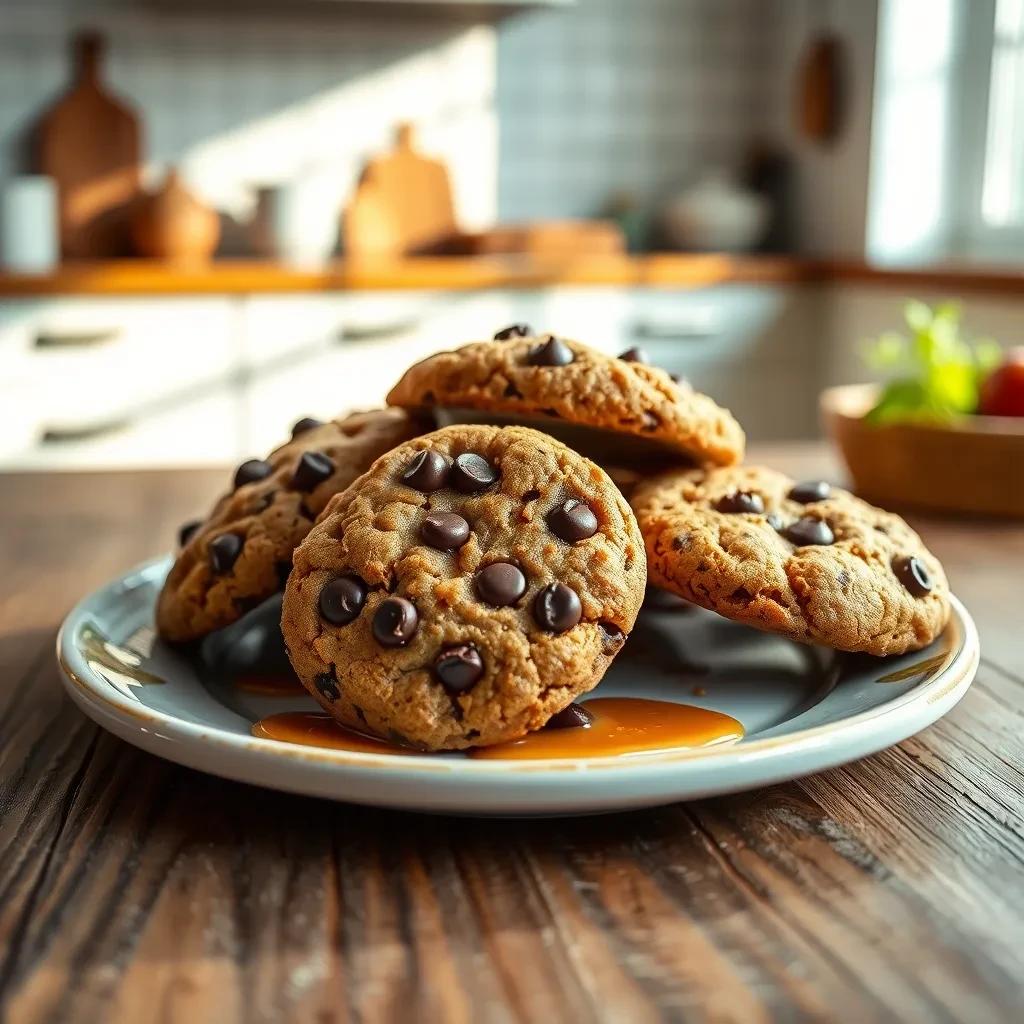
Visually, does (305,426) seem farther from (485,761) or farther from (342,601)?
(485,761)

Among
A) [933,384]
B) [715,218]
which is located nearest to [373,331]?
[715,218]

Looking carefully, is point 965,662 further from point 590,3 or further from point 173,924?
point 590,3

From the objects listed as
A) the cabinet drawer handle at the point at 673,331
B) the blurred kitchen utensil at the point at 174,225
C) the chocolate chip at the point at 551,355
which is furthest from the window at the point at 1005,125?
the chocolate chip at the point at 551,355

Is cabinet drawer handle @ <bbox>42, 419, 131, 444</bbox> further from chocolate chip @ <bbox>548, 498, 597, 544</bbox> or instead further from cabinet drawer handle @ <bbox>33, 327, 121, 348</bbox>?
chocolate chip @ <bbox>548, 498, 597, 544</bbox>

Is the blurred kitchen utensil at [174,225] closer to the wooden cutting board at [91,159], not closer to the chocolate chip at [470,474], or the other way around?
the wooden cutting board at [91,159]

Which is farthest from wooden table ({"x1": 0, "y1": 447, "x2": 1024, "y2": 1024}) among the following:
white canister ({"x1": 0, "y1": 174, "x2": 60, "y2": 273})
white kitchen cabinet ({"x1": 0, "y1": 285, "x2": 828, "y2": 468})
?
white canister ({"x1": 0, "y1": 174, "x2": 60, "y2": 273})

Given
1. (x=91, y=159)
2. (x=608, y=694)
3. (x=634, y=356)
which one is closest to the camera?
(x=608, y=694)
